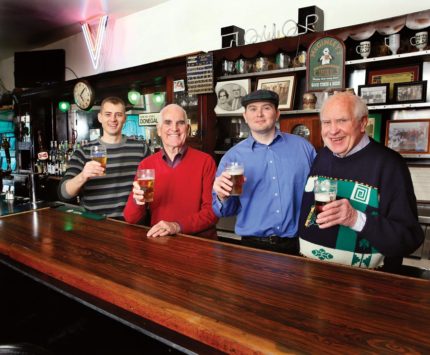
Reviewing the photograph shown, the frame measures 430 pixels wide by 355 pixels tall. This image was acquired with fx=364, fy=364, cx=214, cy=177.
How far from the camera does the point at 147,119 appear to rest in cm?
547

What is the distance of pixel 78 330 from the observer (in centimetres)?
171

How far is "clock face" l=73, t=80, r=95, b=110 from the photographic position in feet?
18.6

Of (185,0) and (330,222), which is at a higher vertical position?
(185,0)

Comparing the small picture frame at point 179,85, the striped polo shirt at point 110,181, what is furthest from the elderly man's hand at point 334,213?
the small picture frame at point 179,85

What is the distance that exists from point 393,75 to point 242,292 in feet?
8.99

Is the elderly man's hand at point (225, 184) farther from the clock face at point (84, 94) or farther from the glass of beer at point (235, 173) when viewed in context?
the clock face at point (84, 94)

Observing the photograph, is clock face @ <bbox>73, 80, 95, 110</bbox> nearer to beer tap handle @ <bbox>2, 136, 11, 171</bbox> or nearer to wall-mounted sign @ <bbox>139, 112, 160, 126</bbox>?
wall-mounted sign @ <bbox>139, 112, 160, 126</bbox>

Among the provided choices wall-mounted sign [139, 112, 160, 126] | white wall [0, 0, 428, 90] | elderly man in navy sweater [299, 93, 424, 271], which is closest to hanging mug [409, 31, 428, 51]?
white wall [0, 0, 428, 90]

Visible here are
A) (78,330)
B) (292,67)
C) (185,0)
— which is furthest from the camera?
(185,0)

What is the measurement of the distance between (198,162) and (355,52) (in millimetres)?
1947

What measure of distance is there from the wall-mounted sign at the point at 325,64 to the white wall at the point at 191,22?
1.98 feet

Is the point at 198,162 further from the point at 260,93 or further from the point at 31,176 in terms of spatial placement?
the point at 31,176

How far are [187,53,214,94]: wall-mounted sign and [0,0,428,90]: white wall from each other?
0.69 metres

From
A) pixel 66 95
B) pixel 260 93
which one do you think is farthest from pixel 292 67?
pixel 66 95
